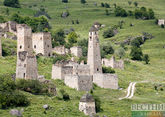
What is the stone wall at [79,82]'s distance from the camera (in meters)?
75.6

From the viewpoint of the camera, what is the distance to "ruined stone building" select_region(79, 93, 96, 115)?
60594 mm

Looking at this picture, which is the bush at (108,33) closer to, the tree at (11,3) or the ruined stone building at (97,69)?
the tree at (11,3)

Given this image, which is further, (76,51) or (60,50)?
(76,51)

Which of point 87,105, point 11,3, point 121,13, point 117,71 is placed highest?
point 11,3

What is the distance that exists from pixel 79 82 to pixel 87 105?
49.8 ft

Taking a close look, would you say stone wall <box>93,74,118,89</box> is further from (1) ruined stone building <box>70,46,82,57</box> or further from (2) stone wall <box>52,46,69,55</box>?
(1) ruined stone building <box>70,46,82,57</box>

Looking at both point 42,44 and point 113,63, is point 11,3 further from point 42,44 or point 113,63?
point 42,44

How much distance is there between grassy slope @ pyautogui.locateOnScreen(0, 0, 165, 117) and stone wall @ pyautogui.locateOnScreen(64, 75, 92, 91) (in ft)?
3.78

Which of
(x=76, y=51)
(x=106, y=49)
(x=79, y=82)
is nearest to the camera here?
(x=79, y=82)

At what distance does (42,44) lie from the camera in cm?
9206

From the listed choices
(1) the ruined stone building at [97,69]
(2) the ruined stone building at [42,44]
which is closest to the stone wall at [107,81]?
(1) the ruined stone building at [97,69]

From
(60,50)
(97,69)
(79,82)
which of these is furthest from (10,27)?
(79,82)

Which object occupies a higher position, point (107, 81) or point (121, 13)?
point (107, 81)

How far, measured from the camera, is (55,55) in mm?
93750
